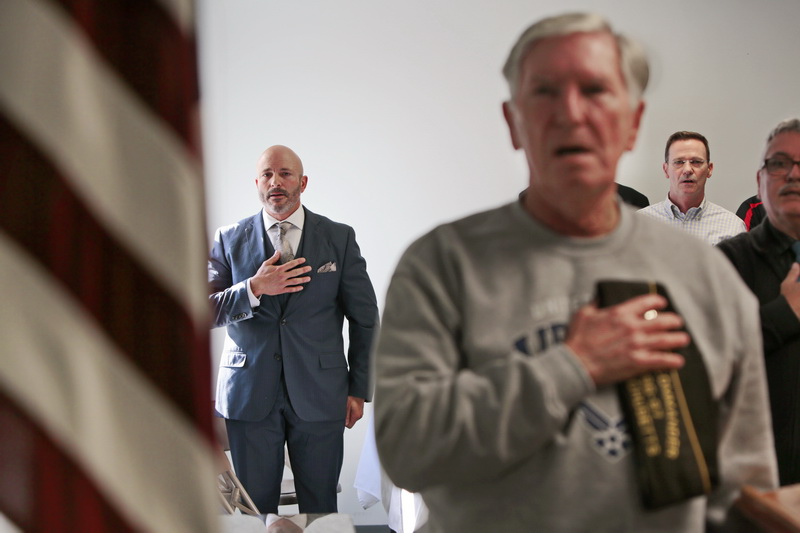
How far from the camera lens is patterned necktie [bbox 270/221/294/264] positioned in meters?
2.96

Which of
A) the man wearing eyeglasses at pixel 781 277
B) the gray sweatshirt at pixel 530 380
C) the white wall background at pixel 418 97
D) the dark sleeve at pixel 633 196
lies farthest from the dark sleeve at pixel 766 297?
the white wall background at pixel 418 97

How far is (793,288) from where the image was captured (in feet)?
4.77

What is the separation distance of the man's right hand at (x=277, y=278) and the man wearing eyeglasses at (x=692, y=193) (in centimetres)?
164

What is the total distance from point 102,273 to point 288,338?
2.23 meters

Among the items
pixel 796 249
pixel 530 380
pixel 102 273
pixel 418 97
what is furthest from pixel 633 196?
pixel 102 273

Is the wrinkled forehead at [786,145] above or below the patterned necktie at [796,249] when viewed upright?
above

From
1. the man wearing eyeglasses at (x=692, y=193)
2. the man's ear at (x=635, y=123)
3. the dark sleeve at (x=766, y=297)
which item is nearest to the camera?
the man's ear at (x=635, y=123)

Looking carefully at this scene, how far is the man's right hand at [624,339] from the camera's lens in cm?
86

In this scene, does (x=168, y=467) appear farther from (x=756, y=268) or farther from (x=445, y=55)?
(x=445, y=55)

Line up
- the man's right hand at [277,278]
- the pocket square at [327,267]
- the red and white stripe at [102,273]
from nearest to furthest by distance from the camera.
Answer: the red and white stripe at [102,273], the man's right hand at [277,278], the pocket square at [327,267]

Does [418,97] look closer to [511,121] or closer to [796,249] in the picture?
[796,249]

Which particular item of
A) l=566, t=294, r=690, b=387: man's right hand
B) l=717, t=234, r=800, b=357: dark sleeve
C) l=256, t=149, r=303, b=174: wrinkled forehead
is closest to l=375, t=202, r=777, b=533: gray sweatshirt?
l=566, t=294, r=690, b=387: man's right hand

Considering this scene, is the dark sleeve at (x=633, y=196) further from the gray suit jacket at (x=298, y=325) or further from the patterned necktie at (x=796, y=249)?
the patterned necktie at (x=796, y=249)

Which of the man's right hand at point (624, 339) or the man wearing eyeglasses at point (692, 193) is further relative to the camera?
the man wearing eyeglasses at point (692, 193)
